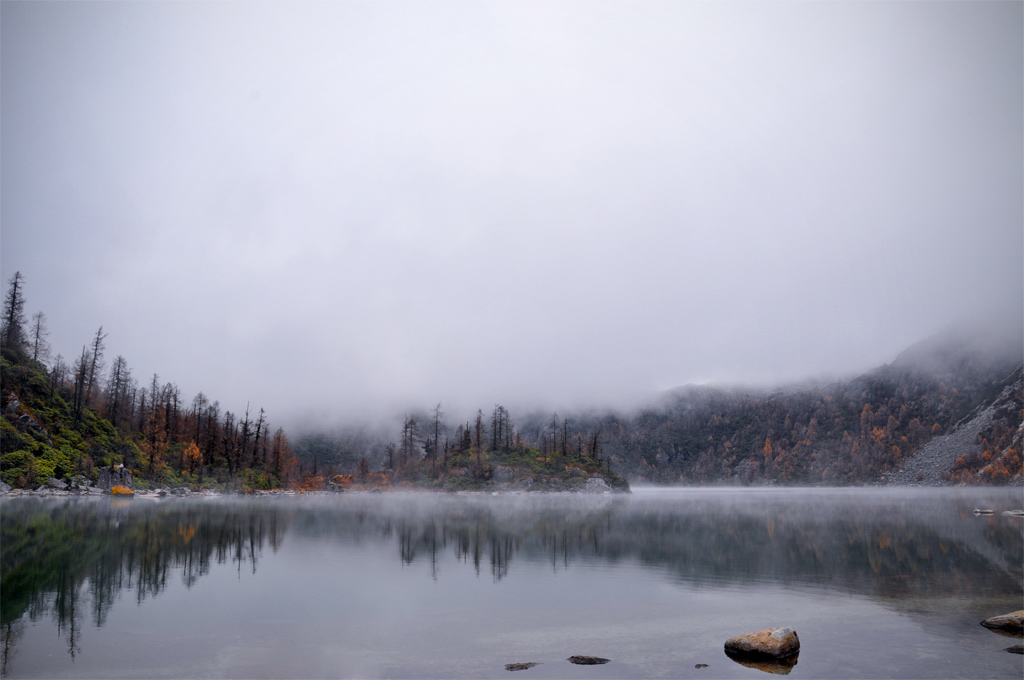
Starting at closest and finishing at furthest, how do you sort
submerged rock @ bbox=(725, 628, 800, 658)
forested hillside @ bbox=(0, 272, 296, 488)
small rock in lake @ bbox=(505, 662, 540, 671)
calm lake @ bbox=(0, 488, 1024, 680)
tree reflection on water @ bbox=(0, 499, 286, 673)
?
small rock in lake @ bbox=(505, 662, 540, 671) < calm lake @ bbox=(0, 488, 1024, 680) < submerged rock @ bbox=(725, 628, 800, 658) < tree reflection on water @ bbox=(0, 499, 286, 673) < forested hillside @ bbox=(0, 272, 296, 488)

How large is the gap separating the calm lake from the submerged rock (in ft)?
1.51

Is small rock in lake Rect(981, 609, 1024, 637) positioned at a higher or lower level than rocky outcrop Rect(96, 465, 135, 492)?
lower

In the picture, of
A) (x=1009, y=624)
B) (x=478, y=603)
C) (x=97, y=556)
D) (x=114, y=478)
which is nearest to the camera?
(x=1009, y=624)

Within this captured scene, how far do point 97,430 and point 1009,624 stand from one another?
130267 mm

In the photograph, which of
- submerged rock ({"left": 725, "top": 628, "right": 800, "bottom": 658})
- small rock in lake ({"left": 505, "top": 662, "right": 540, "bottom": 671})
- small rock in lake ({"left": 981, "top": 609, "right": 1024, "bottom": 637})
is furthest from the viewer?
small rock in lake ({"left": 981, "top": 609, "right": 1024, "bottom": 637})

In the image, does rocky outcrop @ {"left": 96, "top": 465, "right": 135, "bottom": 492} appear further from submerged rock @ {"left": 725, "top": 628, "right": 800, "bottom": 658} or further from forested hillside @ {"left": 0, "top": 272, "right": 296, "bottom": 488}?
submerged rock @ {"left": 725, "top": 628, "right": 800, "bottom": 658}

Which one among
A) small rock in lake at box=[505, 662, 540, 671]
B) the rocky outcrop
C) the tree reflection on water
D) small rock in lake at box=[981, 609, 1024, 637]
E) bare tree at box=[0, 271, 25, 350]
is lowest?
small rock in lake at box=[981, 609, 1024, 637]

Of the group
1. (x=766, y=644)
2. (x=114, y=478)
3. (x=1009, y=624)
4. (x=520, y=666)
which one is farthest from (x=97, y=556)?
(x=114, y=478)

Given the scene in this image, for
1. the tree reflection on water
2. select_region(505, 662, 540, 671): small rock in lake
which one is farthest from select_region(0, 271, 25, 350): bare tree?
select_region(505, 662, 540, 671): small rock in lake

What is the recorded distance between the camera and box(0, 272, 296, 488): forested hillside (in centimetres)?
8838

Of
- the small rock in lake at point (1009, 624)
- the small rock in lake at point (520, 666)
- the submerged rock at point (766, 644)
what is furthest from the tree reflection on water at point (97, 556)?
the small rock in lake at point (1009, 624)

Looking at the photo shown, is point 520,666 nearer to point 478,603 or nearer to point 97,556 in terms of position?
point 478,603

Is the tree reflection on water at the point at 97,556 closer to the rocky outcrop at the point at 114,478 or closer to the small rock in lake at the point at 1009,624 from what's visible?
the small rock in lake at the point at 1009,624

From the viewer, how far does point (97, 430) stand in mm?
108500
